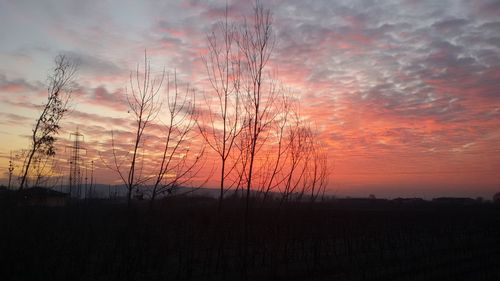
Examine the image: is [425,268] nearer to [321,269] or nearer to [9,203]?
[321,269]

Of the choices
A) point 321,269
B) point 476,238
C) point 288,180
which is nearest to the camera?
point 288,180

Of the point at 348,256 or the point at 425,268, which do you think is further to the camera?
the point at 348,256

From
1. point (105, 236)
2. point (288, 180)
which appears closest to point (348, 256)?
point (288, 180)

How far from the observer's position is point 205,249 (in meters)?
12.5

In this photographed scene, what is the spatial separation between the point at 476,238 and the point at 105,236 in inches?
762

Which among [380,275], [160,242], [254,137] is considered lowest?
[380,275]

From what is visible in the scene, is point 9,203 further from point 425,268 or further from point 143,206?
point 425,268

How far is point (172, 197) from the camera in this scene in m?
6.75

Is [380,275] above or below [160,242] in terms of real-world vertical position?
below

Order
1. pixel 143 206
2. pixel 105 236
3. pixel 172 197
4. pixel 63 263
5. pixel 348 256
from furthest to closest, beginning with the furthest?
pixel 348 256
pixel 105 236
pixel 143 206
pixel 63 263
pixel 172 197

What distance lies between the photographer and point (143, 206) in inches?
331

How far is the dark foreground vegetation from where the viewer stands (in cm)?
689

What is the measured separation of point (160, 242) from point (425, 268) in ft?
25.3

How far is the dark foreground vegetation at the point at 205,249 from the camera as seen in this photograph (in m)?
6.89
